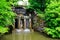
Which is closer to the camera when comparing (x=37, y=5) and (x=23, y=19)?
(x=37, y=5)

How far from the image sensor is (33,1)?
1168 inches

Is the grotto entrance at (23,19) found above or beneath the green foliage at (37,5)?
beneath

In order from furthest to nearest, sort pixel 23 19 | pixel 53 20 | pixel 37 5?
pixel 23 19
pixel 37 5
pixel 53 20

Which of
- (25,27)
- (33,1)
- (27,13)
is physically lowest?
(25,27)

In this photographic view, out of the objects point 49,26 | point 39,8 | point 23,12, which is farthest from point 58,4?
point 23,12

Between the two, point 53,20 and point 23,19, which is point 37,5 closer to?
point 23,19

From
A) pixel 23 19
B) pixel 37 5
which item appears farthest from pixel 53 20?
A: pixel 23 19

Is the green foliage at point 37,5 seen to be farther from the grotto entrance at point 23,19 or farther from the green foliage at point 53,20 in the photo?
the green foliage at point 53,20

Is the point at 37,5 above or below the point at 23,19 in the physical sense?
above

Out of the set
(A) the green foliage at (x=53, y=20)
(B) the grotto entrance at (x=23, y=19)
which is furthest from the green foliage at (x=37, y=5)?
(A) the green foliage at (x=53, y=20)

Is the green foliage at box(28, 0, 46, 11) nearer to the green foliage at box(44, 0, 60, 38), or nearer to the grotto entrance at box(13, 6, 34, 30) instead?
the grotto entrance at box(13, 6, 34, 30)

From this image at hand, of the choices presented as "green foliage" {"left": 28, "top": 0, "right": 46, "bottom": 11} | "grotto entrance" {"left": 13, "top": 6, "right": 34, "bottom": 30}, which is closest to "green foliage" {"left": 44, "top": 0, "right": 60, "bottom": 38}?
"green foliage" {"left": 28, "top": 0, "right": 46, "bottom": 11}

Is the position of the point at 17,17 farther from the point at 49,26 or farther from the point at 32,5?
the point at 49,26

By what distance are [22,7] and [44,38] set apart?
1151 cm
